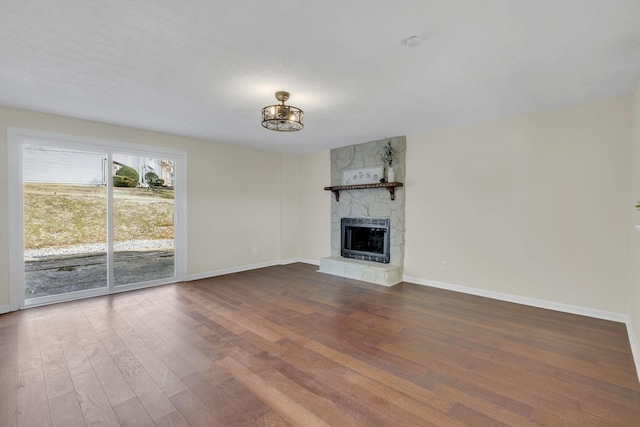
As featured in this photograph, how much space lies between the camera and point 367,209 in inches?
210

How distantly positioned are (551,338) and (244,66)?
374cm

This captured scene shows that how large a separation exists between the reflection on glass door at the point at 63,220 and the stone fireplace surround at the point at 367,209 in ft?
11.8

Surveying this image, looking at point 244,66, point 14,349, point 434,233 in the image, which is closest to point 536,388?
point 434,233

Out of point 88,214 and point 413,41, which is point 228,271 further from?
point 413,41

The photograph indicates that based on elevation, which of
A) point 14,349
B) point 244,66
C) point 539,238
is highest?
point 244,66

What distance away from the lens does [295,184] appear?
652 centimetres

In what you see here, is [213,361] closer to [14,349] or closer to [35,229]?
[14,349]

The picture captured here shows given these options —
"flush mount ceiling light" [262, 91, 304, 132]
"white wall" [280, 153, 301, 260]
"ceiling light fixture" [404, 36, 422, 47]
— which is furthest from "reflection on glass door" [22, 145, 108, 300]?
"ceiling light fixture" [404, 36, 422, 47]

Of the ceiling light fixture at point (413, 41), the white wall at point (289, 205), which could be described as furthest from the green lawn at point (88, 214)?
the ceiling light fixture at point (413, 41)

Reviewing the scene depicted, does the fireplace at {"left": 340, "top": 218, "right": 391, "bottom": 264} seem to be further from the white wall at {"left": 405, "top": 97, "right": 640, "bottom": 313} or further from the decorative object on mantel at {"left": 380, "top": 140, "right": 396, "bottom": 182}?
the decorative object on mantel at {"left": 380, "top": 140, "right": 396, "bottom": 182}

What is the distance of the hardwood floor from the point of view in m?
1.73

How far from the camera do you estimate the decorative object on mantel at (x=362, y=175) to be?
514 cm

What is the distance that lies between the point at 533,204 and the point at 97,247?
5.88 metres

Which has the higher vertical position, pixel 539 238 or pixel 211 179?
pixel 211 179
